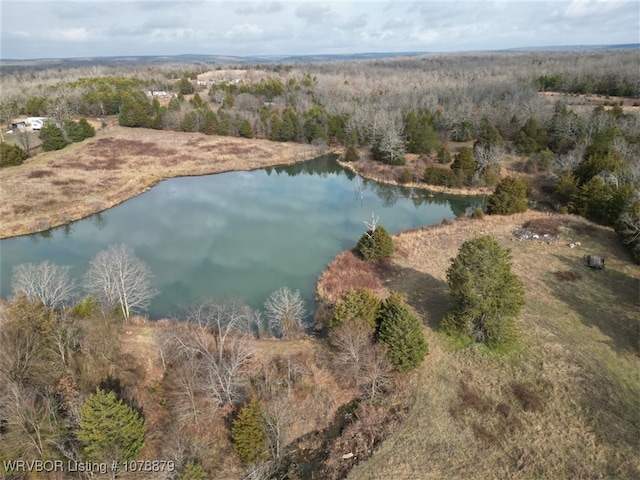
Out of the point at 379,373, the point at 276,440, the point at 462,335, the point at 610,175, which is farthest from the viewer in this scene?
the point at 610,175

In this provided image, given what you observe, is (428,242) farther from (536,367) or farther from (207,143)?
(207,143)

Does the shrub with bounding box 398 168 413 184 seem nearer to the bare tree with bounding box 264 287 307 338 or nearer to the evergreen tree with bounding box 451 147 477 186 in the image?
the evergreen tree with bounding box 451 147 477 186

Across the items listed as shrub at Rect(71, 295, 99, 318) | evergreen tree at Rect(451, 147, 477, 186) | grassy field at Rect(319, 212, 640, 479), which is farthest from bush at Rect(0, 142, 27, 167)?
evergreen tree at Rect(451, 147, 477, 186)

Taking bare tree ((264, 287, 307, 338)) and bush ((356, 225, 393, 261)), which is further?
bush ((356, 225, 393, 261))

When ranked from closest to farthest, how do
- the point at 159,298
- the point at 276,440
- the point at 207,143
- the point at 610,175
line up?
1. the point at 276,440
2. the point at 159,298
3. the point at 610,175
4. the point at 207,143

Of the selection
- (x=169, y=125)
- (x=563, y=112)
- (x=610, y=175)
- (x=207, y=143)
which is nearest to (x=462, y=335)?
(x=610, y=175)

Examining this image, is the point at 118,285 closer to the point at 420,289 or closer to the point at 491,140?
the point at 420,289

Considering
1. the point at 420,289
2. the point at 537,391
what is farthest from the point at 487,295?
the point at 420,289
